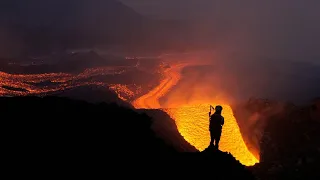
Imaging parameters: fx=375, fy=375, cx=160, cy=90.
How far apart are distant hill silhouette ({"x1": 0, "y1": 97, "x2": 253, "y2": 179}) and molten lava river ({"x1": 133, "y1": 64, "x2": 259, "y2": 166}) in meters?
36.7

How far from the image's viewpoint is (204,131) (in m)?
74.6

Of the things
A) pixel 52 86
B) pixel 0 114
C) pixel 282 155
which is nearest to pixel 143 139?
pixel 0 114

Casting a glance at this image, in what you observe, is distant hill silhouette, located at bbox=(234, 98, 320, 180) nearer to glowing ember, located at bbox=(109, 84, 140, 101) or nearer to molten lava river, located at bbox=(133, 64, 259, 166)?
molten lava river, located at bbox=(133, 64, 259, 166)

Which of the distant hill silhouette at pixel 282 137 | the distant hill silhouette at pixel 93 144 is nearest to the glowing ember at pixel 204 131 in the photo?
the distant hill silhouette at pixel 282 137

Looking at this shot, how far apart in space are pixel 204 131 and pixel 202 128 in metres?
2.40

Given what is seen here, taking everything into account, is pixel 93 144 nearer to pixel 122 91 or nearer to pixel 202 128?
pixel 202 128

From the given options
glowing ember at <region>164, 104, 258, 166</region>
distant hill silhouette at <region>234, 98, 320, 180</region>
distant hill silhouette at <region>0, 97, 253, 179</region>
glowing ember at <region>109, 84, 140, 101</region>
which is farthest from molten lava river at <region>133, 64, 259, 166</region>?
distant hill silhouette at <region>0, 97, 253, 179</region>

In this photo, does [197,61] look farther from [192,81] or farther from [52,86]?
[52,86]

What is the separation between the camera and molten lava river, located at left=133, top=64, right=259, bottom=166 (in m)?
69.1

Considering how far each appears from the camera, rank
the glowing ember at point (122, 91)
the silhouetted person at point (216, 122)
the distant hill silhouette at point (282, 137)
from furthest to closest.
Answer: the glowing ember at point (122, 91) < the distant hill silhouette at point (282, 137) < the silhouetted person at point (216, 122)

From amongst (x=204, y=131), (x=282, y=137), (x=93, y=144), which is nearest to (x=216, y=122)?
(x=93, y=144)

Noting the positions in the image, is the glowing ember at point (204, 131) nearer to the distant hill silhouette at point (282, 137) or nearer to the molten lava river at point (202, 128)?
the molten lava river at point (202, 128)

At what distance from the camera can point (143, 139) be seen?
97.7 ft

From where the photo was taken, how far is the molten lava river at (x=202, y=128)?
227 feet
